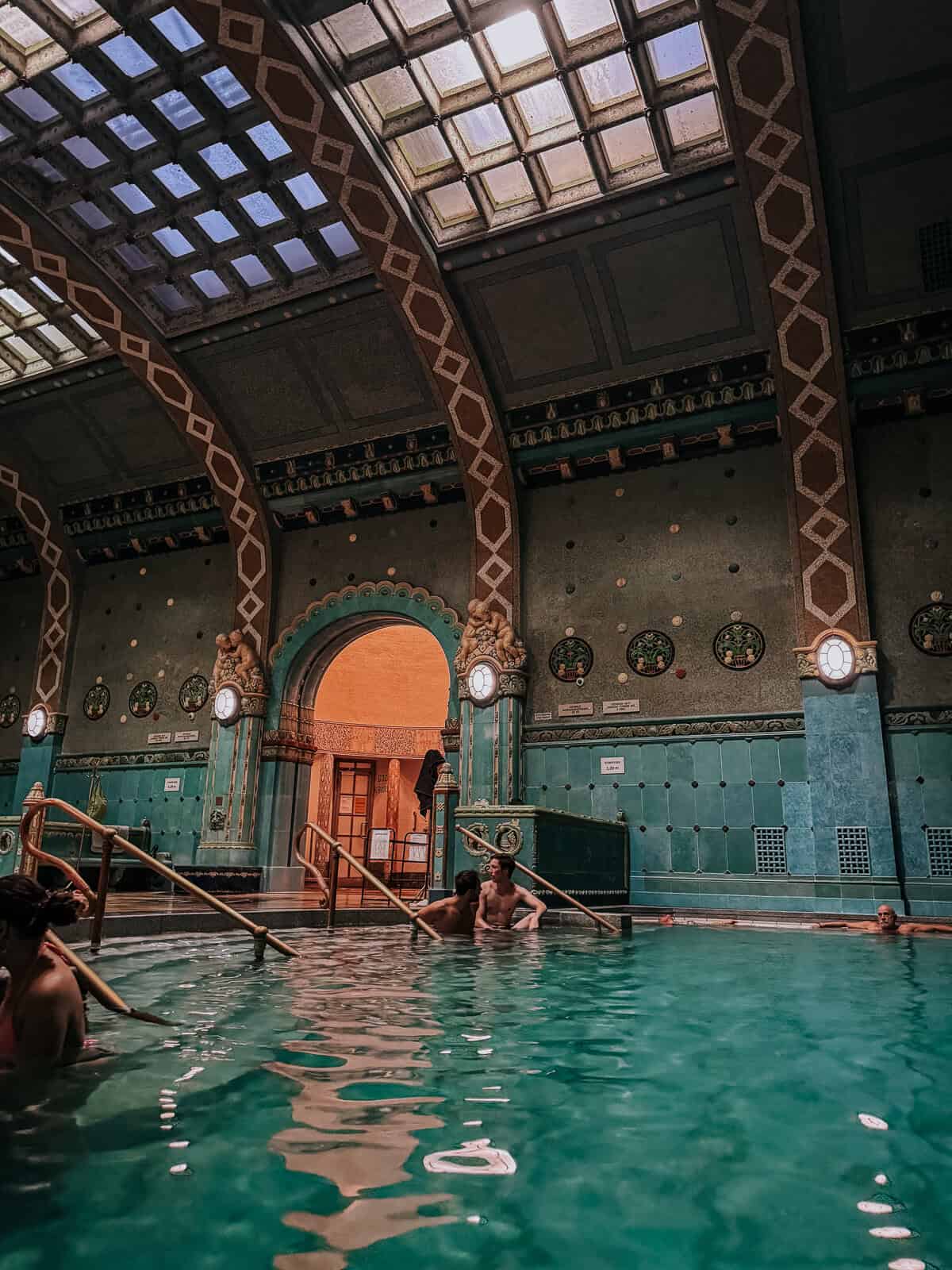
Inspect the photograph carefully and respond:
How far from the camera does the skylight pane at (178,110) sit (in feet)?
36.1

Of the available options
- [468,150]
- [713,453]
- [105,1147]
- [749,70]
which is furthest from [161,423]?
[105,1147]

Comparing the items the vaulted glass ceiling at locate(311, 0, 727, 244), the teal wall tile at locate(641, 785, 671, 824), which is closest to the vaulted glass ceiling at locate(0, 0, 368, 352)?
the vaulted glass ceiling at locate(311, 0, 727, 244)

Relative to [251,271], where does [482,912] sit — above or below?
below

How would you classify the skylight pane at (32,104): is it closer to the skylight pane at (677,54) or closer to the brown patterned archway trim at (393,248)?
the brown patterned archway trim at (393,248)

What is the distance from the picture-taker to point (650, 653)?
1245cm

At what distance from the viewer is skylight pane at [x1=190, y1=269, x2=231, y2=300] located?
13531 millimetres

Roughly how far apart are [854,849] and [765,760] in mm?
1489

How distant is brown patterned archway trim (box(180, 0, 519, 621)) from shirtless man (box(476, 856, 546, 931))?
5.86 m

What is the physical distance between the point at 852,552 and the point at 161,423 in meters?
11.4

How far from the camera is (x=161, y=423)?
1543cm

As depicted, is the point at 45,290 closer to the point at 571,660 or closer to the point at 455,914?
the point at 571,660

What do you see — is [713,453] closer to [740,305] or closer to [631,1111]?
[740,305]

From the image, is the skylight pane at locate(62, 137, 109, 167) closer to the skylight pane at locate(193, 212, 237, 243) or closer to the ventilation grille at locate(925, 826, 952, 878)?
the skylight pane at locate(193, 212, 237, 243)

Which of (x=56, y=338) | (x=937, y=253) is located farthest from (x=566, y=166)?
(x=56, y=338)
